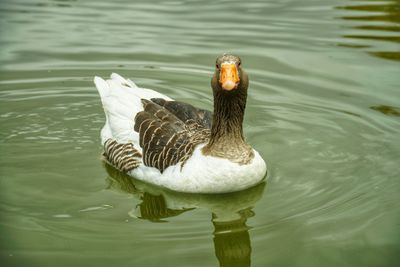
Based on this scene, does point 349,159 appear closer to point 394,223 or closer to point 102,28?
point 394,223

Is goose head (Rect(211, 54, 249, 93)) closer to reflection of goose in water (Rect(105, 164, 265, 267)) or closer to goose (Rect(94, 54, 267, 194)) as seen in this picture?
goose (Rect(94, 54, 267, 194))

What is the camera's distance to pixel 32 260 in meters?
6.51

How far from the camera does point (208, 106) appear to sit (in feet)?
35.7

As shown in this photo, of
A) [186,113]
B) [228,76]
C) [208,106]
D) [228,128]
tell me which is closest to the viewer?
[228,76]

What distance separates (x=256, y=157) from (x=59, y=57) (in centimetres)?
616

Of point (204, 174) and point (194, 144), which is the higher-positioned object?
point (194, 144)

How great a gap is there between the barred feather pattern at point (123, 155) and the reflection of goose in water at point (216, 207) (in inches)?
7.7

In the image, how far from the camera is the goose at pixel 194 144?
779 centimetres

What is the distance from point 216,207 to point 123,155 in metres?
Result: 1.49

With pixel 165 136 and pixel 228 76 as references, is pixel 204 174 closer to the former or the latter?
pixel 165 136

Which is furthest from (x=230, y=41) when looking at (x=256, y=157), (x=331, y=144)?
(x=256, y=157)

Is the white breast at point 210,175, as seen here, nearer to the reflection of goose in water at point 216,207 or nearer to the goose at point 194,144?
the goose at point 194,144

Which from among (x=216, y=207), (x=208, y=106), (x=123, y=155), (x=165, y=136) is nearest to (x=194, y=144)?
(x=165, y=136)

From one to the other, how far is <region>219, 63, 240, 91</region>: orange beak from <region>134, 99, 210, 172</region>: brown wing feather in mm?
1052
